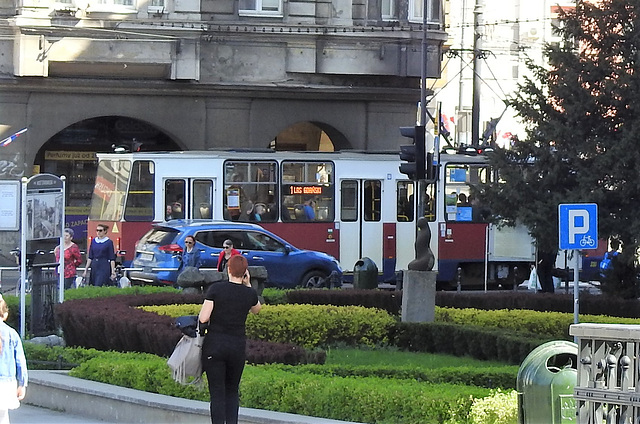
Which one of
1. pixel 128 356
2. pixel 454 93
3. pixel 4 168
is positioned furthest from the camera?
pixel 454 93

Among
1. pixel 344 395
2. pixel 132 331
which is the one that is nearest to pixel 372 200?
pixel 132 331

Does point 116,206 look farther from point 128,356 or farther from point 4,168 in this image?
point 128,356

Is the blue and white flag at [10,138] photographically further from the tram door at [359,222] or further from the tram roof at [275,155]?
the tram door at [359,222]

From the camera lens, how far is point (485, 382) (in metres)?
13.8

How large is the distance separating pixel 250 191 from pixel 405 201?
372 cm

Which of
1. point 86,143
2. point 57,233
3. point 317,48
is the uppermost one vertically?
point 317,48

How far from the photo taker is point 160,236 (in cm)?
2739

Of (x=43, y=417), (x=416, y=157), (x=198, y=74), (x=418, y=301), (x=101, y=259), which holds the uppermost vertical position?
(x=198, y=74)

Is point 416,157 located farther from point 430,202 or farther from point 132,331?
point 430,202

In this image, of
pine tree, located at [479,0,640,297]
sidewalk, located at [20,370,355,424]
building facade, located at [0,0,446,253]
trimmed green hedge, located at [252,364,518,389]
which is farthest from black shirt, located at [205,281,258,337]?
building facade, located at [0,0,446,253]

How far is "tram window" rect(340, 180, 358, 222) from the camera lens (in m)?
32.0

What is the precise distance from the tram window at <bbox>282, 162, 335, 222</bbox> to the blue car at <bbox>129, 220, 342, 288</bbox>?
316 centimetres

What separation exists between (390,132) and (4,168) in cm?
995

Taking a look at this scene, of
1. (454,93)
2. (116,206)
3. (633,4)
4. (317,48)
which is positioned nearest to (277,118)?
(317,48)
